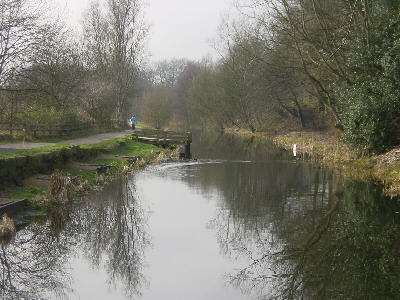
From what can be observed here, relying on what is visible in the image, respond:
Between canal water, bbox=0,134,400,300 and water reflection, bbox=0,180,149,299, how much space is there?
2cm

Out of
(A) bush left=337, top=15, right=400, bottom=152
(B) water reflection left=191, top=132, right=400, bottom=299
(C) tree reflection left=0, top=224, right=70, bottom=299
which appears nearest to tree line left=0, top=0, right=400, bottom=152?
(A) bush left=337, top=15, right=400, bottom=152

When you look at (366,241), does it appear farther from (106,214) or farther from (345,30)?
(345,30)

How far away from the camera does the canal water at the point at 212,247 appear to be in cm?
697

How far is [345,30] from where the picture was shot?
20.5 meters

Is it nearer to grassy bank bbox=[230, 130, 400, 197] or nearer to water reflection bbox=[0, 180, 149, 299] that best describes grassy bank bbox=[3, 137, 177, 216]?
water reflection bbox=[0, 180, 149, 299]

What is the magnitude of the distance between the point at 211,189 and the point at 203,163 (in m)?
7.93

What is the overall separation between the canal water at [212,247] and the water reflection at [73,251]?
0.8 inches

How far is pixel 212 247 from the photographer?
9148 millimetres

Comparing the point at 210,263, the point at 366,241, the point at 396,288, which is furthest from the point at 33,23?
the point at 396,288

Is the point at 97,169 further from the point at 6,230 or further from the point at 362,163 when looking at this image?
the point at 362,163

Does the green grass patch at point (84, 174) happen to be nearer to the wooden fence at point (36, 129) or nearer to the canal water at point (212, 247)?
the canal water at point (212, 247)

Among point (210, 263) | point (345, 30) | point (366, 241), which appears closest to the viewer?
point (210, 263)

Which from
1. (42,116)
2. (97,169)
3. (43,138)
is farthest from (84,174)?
(42,116)

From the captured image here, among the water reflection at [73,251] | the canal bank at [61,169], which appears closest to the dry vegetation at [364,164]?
the water reflection at [73,251]
